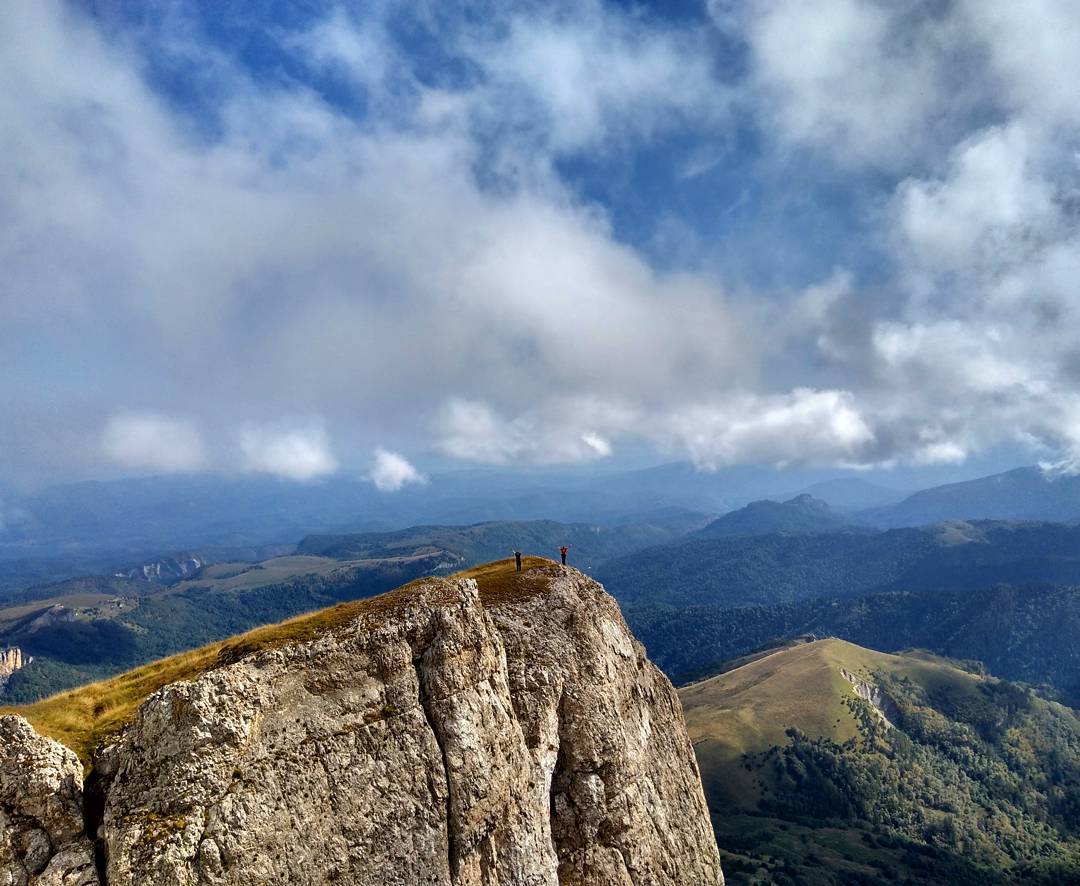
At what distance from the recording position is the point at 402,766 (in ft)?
93.1

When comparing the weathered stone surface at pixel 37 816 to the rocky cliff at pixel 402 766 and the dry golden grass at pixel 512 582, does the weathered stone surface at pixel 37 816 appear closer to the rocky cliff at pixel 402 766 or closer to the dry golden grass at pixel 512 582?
the rocky cliff at pixel 402 766

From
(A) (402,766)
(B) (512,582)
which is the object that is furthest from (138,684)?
(B) (512,582)

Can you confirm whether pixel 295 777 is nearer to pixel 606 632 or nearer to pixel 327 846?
pixel 327 846

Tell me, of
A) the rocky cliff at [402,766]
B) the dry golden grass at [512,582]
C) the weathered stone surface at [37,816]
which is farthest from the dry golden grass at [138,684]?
the weathered stone surface at [37,816]

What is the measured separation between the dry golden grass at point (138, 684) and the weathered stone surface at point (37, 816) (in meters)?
2.31

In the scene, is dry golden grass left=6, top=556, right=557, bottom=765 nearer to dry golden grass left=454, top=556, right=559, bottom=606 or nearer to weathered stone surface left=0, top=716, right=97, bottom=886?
dry golden grass left=454, top=556, right=559, bottom=606

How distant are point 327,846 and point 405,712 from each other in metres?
6.15

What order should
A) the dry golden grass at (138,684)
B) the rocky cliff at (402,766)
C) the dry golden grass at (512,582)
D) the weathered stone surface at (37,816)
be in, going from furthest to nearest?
the dry golden grass at (512,582)
the dry golden grass at (138,684)
the rocky cliff at (402,766)
the weathered stone surface at (37,816)

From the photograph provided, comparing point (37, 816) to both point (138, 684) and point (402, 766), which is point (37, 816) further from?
point (402, 766)

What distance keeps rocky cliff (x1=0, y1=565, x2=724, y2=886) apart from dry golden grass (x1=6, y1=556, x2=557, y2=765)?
1.61 feet

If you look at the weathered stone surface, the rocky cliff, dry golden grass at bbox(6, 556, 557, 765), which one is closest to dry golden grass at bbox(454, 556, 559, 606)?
dry golden grass at bbox(6, 556, 557, 765)

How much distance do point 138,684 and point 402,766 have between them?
16.1 m

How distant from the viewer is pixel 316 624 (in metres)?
32.0

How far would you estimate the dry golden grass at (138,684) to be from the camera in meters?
27.0
